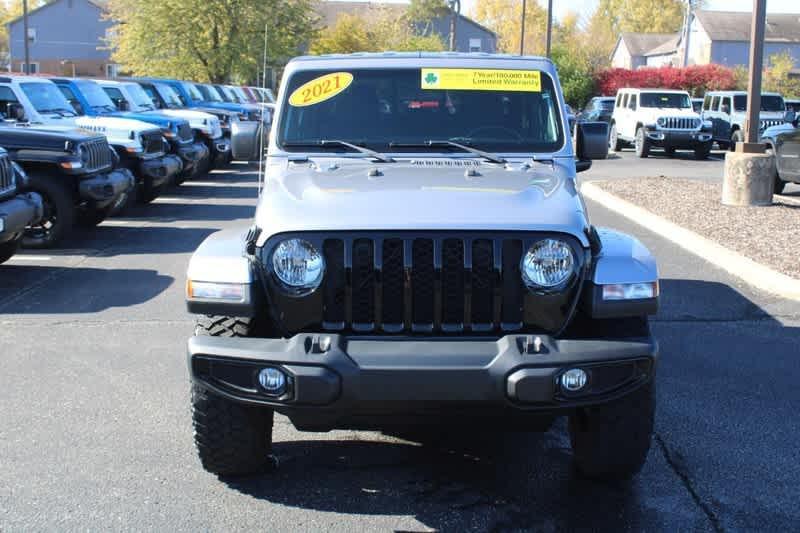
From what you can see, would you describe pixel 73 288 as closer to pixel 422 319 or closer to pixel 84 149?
pixel 84 149

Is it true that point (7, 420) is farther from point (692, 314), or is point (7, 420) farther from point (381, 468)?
point (692, 314)

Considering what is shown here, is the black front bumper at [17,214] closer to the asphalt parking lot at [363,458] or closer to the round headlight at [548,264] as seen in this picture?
the asphalt parking lot at [363,458]

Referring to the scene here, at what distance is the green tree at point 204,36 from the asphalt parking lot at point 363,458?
97.5ft

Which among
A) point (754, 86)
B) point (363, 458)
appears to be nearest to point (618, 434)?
point (363, 458)

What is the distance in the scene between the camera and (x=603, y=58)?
62.4 metres

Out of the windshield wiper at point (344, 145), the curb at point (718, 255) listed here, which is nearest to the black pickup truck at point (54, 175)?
the windshield wiper at point (344, 145)

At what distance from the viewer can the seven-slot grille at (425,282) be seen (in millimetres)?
3943

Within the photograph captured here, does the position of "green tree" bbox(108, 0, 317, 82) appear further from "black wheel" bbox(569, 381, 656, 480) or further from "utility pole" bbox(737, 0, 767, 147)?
"black wheel" bbox(569, 381, 656, 480)

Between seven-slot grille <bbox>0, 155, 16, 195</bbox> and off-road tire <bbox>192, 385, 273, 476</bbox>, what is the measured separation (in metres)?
5.53

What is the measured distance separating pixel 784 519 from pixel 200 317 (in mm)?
2559

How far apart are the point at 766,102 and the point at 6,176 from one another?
78.0ft

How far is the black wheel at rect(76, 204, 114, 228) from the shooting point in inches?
478

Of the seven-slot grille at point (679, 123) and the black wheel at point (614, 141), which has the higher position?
the seven-slot grille at point (679, 123)

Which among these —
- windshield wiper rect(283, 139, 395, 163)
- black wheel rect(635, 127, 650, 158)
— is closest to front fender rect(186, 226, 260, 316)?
windshield wiper rect(283, 139, 395, 163)
